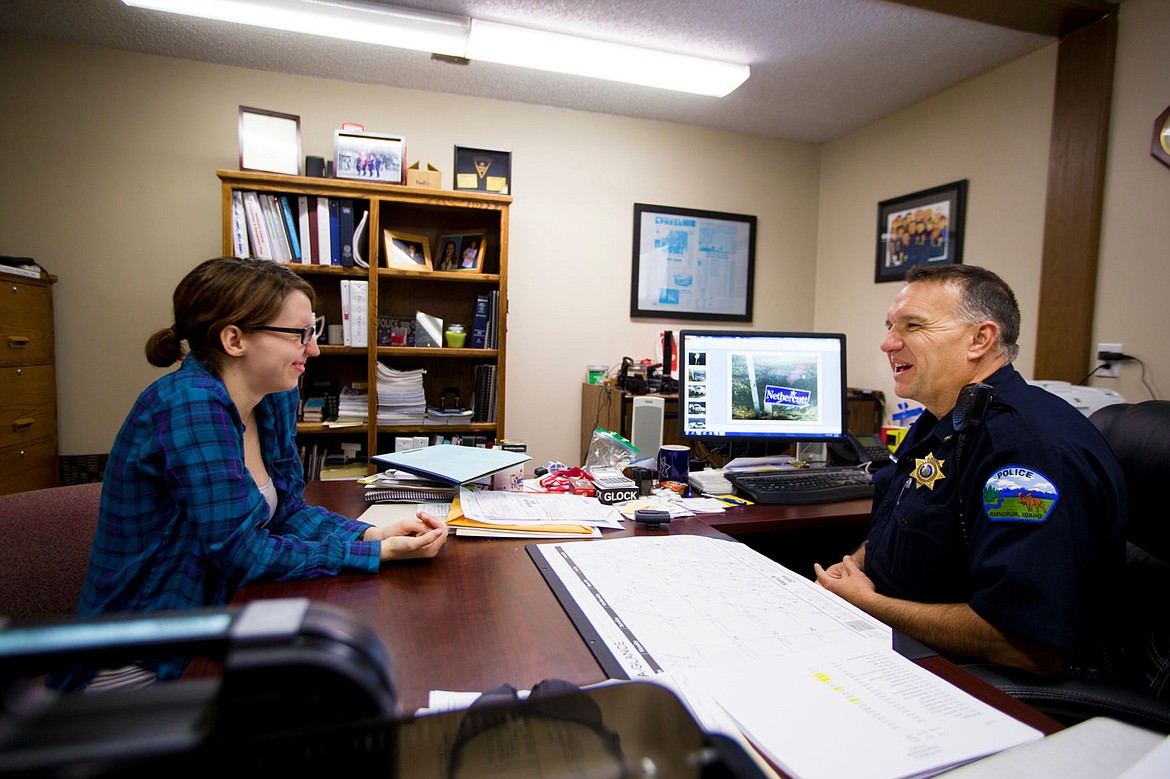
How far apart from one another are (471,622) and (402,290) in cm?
281

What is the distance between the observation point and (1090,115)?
2527 mm

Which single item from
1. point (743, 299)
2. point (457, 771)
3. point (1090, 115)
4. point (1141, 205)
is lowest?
point (457, 771)

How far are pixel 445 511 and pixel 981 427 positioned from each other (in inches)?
46.3

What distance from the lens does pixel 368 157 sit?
2.93m

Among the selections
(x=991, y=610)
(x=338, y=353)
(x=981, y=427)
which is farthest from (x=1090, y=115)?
(x=338, y=353)

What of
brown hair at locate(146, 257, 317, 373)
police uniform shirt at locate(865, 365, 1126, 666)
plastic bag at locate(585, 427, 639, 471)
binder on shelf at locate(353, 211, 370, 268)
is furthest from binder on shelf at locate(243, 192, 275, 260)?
police uniform shirt at locate(865, 365, 1126, 666)

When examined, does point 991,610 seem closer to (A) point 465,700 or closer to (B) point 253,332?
(A) point 465,700

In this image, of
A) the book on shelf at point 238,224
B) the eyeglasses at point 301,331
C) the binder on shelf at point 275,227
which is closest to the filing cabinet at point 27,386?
the book on shelf at point 238,224

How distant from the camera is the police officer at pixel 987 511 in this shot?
0.97m

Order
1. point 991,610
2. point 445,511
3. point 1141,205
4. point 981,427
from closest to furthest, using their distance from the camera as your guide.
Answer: point 991,610 → point 981,427 → point 445,511 → point 1141,205

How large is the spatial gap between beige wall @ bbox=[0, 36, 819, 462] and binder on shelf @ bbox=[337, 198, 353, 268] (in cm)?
61

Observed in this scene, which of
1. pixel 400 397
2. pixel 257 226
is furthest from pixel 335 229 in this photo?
pixel 400 397

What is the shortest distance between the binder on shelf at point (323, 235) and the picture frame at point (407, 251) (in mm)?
281

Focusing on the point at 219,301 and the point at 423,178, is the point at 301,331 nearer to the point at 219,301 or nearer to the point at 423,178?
the point at 219,301
